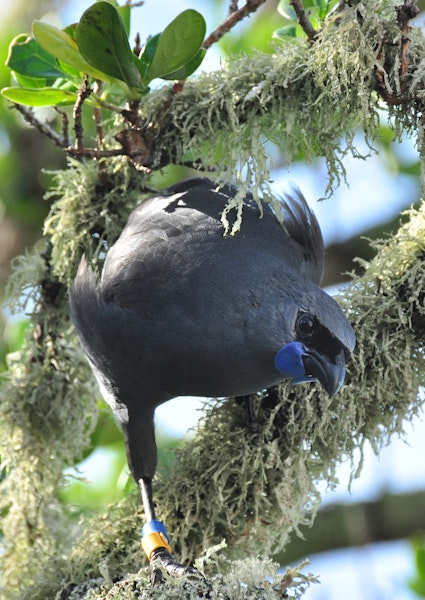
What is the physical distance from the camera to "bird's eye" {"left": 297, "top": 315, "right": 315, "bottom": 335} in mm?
2488

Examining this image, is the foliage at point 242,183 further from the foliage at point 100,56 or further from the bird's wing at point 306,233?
the bird's wing at point 306,233

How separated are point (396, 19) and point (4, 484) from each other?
208 centimetres

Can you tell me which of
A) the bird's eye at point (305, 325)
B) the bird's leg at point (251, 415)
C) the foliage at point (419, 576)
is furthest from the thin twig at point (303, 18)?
the foliage at point (419, 576)

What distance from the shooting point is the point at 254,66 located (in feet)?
8.82

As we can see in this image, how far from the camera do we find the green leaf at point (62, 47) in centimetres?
242

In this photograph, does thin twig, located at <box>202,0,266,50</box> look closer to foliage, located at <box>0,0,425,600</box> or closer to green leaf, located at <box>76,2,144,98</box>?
foliage, located at <box>0,0,425,600</box>

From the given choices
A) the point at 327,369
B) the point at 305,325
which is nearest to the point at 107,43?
the point at 305,325

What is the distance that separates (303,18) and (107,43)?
0.53 metres

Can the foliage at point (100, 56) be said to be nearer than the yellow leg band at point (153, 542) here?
Yes

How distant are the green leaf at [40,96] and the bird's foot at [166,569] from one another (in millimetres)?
1321

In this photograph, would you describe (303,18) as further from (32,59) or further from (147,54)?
(32,59)

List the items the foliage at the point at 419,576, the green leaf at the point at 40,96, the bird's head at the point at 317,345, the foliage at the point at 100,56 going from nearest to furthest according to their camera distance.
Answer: the foliage at the point at 100,56 → the bird's head at the point at 317,345 → the green leaf at the point at 40,96 → the foliage at the point at 419,576

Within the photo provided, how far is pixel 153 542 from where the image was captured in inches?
106

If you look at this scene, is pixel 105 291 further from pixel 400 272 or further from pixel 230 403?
pixel 400 272
